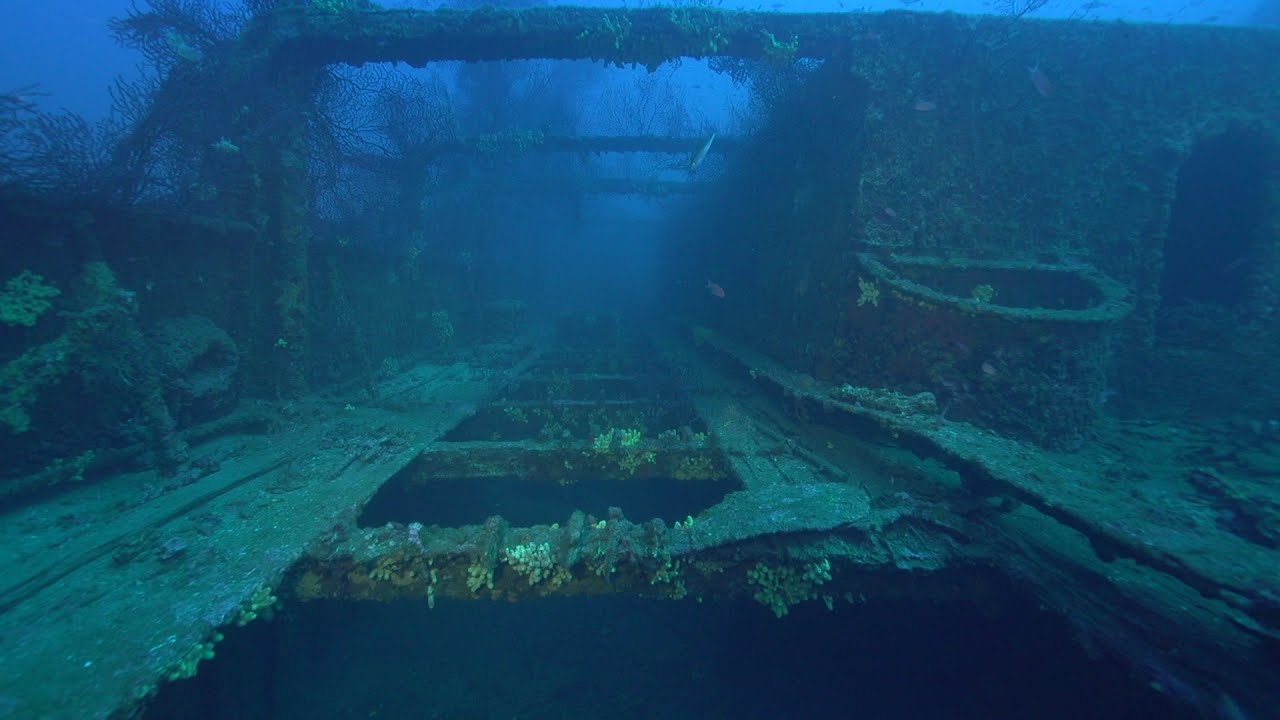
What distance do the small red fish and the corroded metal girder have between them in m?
2.39

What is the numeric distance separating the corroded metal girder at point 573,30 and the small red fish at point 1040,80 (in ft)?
7.83

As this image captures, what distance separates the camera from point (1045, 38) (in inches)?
260

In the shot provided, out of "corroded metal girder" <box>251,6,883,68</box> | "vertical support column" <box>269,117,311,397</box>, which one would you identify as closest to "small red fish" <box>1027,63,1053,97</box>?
"corroded metal girder" <box>251,6,883,68</box>

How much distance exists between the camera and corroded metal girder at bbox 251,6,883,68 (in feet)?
23.0

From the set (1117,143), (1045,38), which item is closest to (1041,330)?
(1117,143)

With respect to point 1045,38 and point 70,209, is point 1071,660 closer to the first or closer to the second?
point 1045,38

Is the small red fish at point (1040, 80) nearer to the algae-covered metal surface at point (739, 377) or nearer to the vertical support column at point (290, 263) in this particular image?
the algae-covered metal surface at point (739, 377)

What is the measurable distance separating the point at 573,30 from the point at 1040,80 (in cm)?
682

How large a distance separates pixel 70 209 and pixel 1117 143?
508 inches

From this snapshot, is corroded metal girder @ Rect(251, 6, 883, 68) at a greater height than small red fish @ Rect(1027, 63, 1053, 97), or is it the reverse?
corroded metal girder @ Rect(251, 6, 883, 68)

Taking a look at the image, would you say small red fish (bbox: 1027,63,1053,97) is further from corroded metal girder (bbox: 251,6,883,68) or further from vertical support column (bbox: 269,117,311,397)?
vertical support column (bbox: 269,117,311,397)

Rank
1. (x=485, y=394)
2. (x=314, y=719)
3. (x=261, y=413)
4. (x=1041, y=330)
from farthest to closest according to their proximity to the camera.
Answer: (x=485, y=394) < (x=261, y=413) < (x=1041, y=330) < (x=314, y=719)

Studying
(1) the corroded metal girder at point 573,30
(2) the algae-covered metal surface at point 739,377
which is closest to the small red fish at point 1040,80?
(2) the algae-covered metal surface at point 739,377

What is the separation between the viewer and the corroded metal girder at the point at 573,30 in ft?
23.0
